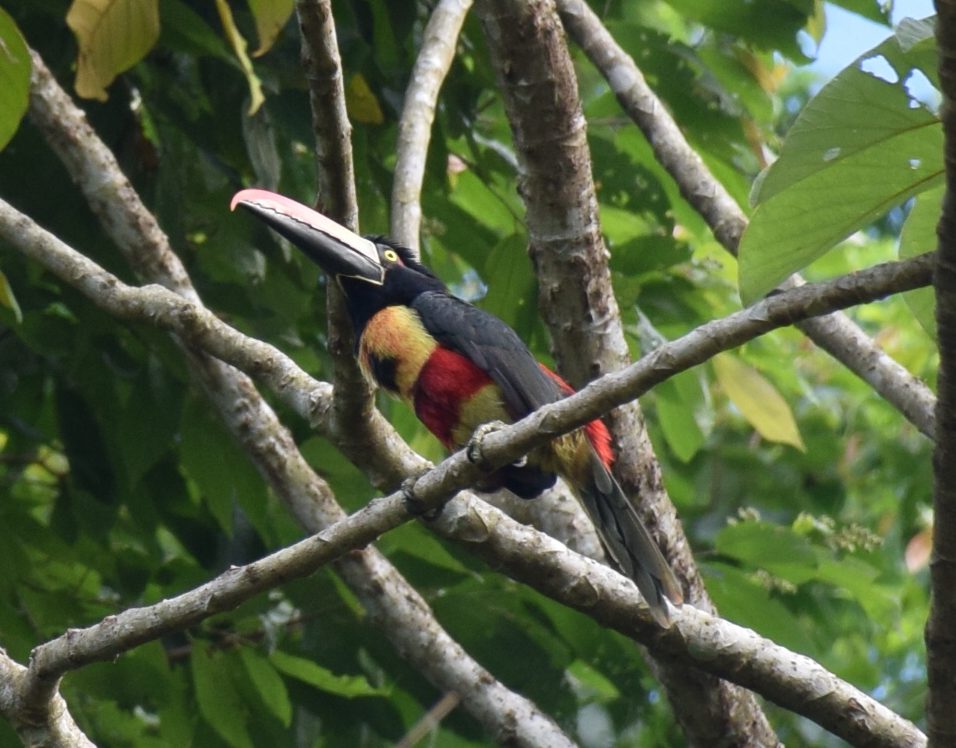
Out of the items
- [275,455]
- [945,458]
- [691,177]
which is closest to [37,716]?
[275,455]

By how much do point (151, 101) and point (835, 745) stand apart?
3474mm

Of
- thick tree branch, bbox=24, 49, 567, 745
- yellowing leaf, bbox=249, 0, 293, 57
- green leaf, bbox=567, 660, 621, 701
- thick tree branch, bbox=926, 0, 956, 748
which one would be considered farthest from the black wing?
thick tree branch, bbox=926, 0, 956, 748

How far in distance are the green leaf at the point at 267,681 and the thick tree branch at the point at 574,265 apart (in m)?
1.06

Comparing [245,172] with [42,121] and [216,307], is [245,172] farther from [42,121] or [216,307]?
[42,121]

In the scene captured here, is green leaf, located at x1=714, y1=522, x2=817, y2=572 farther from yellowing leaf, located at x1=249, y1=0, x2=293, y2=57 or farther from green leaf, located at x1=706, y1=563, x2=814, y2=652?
yellowing leaf, located at x1=249, y1=0, x2=293, y2=57

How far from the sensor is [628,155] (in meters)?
4.71

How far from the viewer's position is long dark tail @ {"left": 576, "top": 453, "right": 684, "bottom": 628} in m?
3.35

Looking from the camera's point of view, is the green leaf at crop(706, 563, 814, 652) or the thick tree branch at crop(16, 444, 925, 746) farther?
the green leaf at crop(706, 563, 814, 652)

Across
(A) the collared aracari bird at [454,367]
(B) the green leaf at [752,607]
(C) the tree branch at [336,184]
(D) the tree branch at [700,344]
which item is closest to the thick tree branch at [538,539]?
(D) the tree branch at [700,344]

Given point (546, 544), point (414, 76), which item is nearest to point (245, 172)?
point (414, 76)

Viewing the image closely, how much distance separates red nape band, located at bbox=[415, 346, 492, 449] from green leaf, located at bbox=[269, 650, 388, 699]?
77 cm

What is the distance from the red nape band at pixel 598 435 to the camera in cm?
381

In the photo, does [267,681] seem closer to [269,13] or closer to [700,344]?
[269,13]

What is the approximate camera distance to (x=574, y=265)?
3945mm
